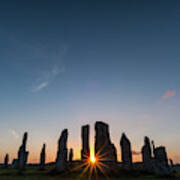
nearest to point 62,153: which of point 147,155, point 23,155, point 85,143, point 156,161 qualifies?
point 85,143

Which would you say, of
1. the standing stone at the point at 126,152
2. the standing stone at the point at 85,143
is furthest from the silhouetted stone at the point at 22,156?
the standing stone at the point at 126,152

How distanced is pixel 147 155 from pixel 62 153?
12.4m

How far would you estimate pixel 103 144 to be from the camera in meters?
21.1

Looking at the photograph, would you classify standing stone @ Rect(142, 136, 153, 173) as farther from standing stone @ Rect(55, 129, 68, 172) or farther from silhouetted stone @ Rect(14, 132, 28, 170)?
silhouetted stone @ Rect(14, 132, 28, 170)

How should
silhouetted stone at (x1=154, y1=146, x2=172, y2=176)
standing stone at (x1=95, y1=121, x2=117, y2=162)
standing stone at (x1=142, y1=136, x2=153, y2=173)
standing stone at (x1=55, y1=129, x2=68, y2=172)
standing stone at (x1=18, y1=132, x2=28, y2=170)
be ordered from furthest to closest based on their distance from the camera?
standing stone at (x1=18, y1=132, x2=28, y2=170), standing stone at (x1=142, y1=136, x2=153, y2=173), standing stone at (x1=55, y1=129, x2=68, y2=172), standing stone at (x1=95, y1=121, x2=117, y2=162), silhouetted stone at (x1=154, y1=146, x2=172, y2=176)

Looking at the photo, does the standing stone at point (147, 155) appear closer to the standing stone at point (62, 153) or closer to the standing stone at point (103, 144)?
the standing stone at point (103, 144)

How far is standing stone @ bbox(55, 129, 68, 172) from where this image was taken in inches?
821

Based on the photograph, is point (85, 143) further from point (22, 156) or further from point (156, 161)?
point (156, 161)

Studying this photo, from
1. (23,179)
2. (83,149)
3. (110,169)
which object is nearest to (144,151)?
(110,169)

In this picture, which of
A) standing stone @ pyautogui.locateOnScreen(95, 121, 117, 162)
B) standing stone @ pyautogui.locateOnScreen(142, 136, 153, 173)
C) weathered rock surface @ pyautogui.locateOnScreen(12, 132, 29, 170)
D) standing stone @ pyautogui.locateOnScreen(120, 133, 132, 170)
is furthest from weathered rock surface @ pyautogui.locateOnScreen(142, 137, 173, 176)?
weathered rock surface @ pyautogui.locateOnScreen(12, 132, 29, 170)

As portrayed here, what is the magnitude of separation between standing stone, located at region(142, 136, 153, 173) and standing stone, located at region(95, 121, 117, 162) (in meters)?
5.64

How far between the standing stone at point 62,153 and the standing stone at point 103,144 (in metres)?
4.26

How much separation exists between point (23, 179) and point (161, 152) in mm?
16625

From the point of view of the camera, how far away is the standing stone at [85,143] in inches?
1019
